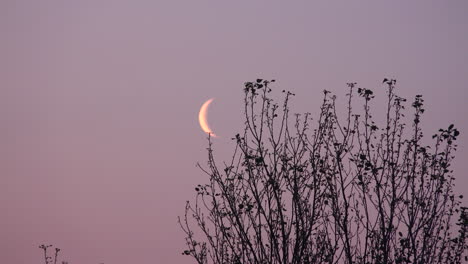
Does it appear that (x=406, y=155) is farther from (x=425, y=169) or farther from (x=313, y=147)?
(x=313, y=147)

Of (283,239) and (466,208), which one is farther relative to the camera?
(466,208)

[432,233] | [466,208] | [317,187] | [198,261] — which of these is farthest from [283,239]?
[466,208]

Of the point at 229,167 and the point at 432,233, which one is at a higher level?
the point at 229,167

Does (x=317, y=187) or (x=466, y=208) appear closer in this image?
(x=317, y=187)

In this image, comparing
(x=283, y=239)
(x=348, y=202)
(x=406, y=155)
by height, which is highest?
(x=406, y=155)

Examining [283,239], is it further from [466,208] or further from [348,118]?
[466,208]

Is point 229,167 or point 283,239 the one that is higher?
point 229,167

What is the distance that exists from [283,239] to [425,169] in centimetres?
463

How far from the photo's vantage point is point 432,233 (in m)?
17.2

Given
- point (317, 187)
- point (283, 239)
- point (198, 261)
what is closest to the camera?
point (283, 239)

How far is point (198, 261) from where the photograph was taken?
17.5 m

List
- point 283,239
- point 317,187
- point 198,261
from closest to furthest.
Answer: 1. point 283,239
2. point 317,187
3. point 198,261

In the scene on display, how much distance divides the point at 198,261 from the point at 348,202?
4.24 metres

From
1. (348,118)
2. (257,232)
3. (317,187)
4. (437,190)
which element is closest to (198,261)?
(257,232)
